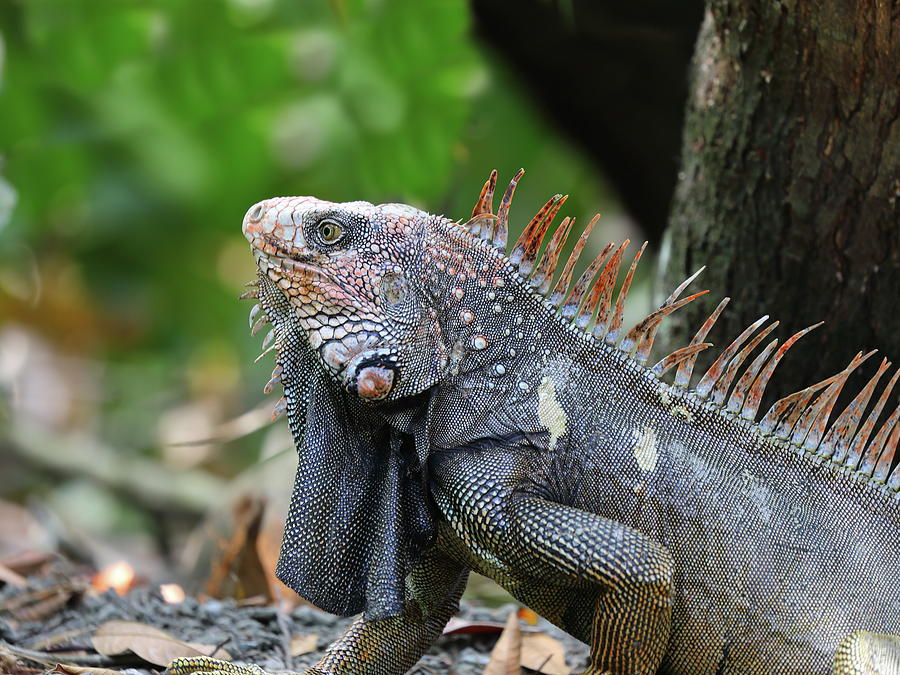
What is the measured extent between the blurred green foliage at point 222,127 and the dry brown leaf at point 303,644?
3219 millimetres

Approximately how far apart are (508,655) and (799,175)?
104 inches

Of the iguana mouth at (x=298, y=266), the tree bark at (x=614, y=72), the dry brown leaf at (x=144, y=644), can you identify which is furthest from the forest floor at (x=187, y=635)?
the tree bark at (x=614, y=72)

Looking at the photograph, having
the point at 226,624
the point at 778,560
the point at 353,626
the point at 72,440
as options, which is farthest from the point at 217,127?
the point at 778,560

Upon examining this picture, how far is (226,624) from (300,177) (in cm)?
556

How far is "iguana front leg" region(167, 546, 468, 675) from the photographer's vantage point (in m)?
4.19

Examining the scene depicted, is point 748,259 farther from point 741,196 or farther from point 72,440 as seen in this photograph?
point 72,440

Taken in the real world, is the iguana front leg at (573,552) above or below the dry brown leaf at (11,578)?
above

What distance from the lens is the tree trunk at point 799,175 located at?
4.69m

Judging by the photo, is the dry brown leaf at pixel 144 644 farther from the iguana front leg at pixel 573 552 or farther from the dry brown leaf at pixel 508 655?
the iguana front leg at pixel 573 552

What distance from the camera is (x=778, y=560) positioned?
4.05 m

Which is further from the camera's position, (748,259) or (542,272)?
(748,259)

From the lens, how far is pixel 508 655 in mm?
4500

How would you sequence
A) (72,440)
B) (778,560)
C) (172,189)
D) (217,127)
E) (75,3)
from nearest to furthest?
1. (778,560)
2. (75,3)
3. (217,127)
4. (172,189)
5. (72,440)

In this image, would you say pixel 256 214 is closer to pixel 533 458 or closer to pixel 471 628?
pixel 533 458
